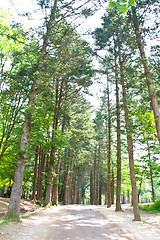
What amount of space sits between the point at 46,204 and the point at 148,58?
1230 cm

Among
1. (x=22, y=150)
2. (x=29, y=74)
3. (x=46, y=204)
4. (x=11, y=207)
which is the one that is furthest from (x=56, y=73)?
(x=46, y=204)

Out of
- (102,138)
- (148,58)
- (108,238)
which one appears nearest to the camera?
(108,238)

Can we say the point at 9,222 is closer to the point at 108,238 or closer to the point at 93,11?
the point at 108,238

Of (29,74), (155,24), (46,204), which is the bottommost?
(46,204)

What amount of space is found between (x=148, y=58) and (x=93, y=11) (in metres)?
3.48

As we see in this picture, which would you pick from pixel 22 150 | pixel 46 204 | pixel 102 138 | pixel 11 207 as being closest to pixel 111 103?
pixel 102 138

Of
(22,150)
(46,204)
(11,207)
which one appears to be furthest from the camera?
(46,204)

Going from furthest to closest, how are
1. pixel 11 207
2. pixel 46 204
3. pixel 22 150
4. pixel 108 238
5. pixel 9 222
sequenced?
1. pixel 46 204
2. pixel 22 150
3. pixel 11 207
4. pixel 9 222
5. pixel 108 238

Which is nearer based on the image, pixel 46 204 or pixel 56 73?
pixel 56 73

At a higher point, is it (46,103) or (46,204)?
(46,103)

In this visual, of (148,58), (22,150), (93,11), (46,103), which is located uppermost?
(93,11)

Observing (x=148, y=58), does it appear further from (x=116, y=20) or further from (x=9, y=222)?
(x=9, y=222)

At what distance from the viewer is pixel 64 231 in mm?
6082

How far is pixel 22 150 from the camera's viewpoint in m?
7.95
